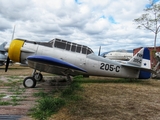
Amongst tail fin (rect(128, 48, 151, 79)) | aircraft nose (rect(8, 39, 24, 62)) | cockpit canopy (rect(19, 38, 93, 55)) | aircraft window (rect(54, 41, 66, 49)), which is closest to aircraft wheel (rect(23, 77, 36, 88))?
aircraft nose (rect(8, 39, 24, 62))

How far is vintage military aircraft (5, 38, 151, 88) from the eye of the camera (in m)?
7.34

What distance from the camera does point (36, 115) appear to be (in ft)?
11.0

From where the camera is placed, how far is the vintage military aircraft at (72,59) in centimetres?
734

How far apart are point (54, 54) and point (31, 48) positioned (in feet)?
3.52

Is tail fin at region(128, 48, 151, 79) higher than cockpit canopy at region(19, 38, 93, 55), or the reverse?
cockpit canopy at region(19, 38, 93, 55)

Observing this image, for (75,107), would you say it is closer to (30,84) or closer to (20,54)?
(30,84)

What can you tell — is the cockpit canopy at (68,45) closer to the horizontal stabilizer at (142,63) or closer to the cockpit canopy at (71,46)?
the cockpit canopy at (71,46)

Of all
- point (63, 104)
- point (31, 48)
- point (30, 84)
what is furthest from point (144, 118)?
point (31, 48)

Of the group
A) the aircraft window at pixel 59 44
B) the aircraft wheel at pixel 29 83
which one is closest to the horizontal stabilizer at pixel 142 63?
the aircraft window at pixel 59 44

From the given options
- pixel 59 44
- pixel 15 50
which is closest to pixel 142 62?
pixel 59 44

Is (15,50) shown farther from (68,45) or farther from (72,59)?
(72,59)

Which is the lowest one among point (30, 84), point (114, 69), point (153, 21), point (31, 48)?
point (30, 84)

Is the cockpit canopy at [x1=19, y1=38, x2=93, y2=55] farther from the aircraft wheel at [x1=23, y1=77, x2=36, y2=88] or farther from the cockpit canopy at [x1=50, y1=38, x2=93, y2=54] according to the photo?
the aircraft wheel at [x1=23, y1=77, x2=36, y2=88]

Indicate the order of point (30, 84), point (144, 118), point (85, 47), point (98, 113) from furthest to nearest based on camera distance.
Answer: point (85, 47) < point (30, 84) < point (98, 113) < point (144, 118)
